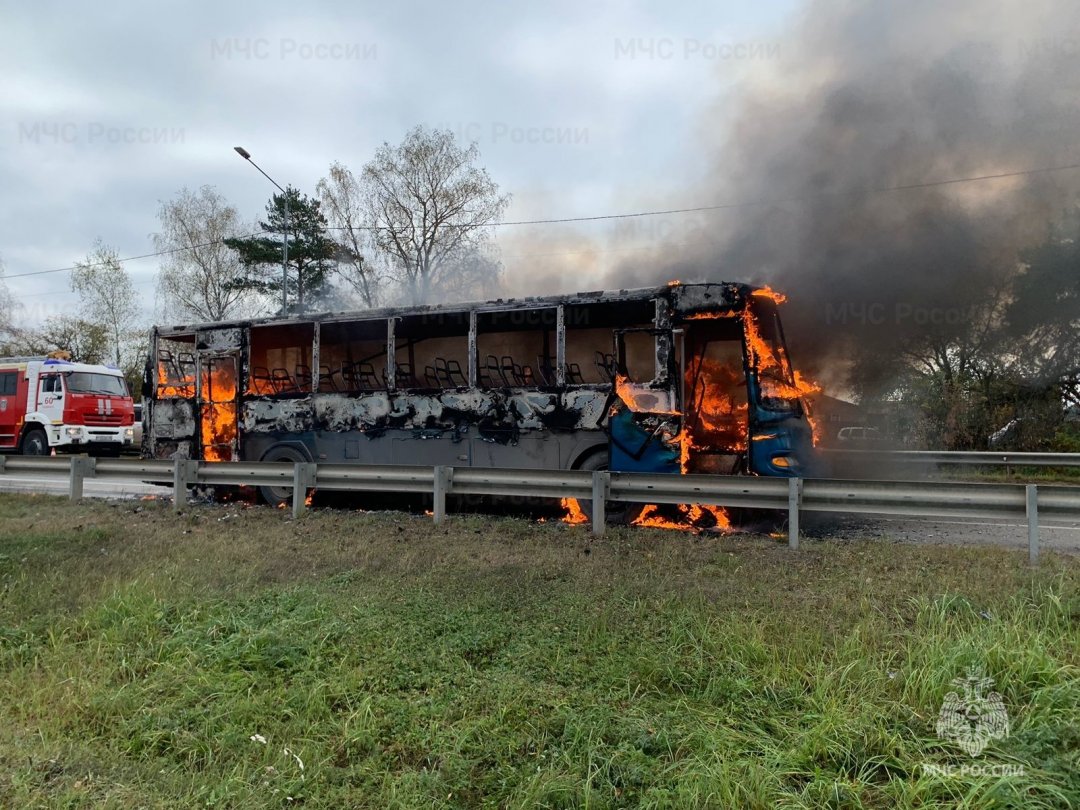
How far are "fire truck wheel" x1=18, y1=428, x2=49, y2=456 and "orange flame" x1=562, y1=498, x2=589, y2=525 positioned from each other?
14.8m

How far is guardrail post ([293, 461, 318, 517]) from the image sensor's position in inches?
300

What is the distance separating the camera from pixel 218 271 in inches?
1248

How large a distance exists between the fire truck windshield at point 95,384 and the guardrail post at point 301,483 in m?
12.2

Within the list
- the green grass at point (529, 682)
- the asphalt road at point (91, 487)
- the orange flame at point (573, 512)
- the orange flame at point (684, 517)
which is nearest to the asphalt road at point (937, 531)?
the orange flame at point (684, 517)

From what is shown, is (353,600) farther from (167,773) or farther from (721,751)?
(721,751)

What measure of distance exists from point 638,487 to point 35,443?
1682 cm

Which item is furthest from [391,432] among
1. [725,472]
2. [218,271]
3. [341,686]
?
[218,271]

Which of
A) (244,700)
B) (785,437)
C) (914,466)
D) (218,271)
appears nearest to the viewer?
(244,700)

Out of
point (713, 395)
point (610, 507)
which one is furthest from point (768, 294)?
point (610, 507)

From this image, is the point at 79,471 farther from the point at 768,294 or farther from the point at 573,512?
the point at 768,294

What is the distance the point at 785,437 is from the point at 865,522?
2.21 meters

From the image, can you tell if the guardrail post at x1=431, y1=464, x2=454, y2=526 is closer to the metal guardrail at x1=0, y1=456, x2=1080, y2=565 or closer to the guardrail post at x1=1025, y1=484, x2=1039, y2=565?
the metal guardrail at x1=0, y1=456, x2=1080, y2=565

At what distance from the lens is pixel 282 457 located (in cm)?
964

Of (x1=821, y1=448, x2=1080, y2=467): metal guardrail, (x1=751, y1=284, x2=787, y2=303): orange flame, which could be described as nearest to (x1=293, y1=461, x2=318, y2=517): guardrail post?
(x1=751, y1=284, x2=787, y2=303): orange flame
